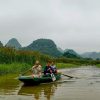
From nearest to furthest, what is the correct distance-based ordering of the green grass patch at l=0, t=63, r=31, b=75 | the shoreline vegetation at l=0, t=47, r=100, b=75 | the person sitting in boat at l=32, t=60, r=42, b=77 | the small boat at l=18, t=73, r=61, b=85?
the small boat at l=18, t=73, r=61, b=85
the person sitting in boat at l=32, t=60, r=42, b=77
the green grass patch at l=0, t=63, r=31, b=75
the shoreline vegetation at l=0, t=47, r=100, b=75

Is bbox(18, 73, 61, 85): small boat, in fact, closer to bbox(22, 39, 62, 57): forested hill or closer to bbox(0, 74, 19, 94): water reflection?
bbox(0, 74, 19, 94): water reflection

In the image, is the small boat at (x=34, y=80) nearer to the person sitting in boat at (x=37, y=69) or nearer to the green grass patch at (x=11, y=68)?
the person sitting in boat at (x=37, y=69)

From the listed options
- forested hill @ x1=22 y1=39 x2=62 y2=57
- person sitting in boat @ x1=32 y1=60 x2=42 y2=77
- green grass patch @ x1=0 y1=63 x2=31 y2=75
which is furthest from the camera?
forested hill @ x1=22 y1=39 x2=62 y2=57

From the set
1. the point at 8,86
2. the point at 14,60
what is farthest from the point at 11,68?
the point at 8,86

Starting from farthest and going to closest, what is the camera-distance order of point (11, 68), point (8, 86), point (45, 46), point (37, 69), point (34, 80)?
point (45, 46) → point (11, 68) → point (37, 69) → point (8, 86) → point (34, 80)

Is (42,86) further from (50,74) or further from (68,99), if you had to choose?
(68,99)

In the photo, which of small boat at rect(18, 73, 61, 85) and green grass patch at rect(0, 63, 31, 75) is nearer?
small boat at rect(18, 73, 61, 85)

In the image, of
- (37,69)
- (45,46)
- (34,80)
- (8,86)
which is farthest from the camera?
(45,46)

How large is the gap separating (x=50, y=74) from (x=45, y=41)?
157 meters

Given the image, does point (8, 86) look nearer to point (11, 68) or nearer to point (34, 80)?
point (34, 80)

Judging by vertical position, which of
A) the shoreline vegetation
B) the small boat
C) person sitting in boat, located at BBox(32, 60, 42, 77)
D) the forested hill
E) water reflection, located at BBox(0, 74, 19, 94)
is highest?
the forested hill

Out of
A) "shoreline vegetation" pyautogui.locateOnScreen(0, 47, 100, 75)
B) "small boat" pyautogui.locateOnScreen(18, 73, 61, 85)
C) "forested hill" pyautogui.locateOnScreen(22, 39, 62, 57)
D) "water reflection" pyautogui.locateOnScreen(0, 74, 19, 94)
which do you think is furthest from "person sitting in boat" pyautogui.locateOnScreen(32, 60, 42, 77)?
"forested hill" pyautogui.locateOnScreen(22, 39, 62, 57)

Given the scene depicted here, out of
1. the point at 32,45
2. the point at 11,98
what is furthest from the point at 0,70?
the point at 32,45

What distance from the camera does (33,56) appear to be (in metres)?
33.4
